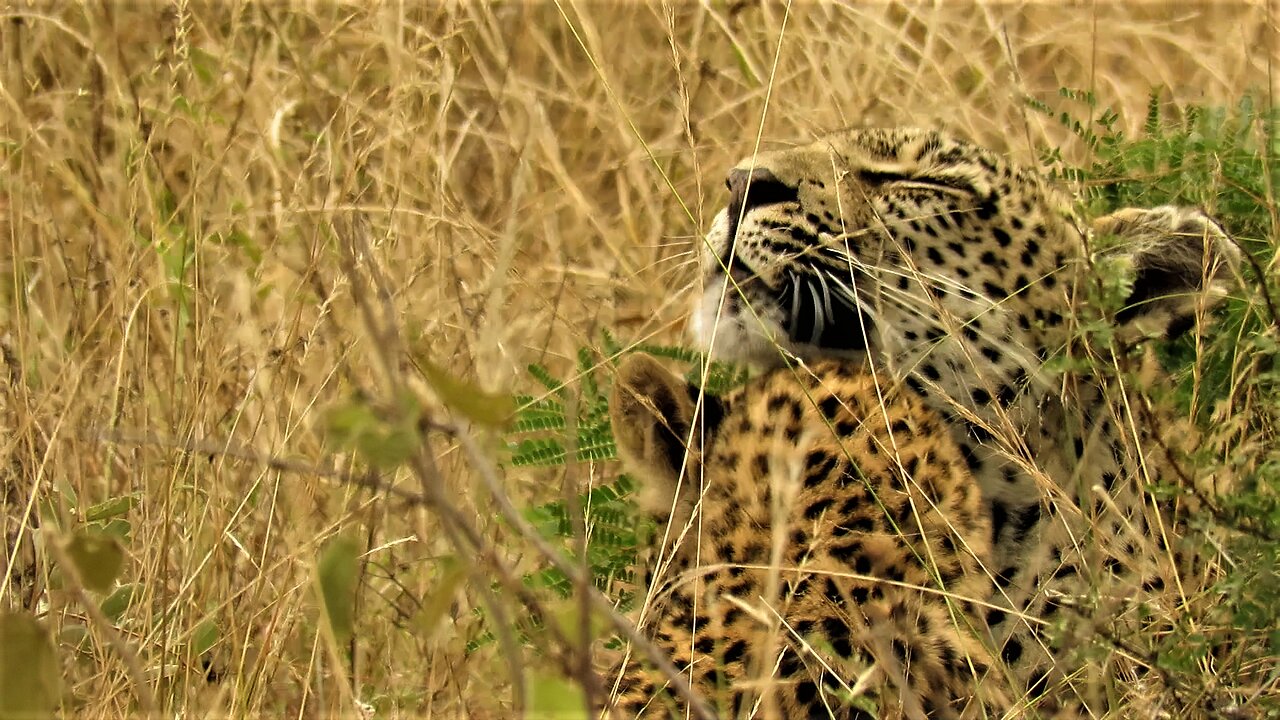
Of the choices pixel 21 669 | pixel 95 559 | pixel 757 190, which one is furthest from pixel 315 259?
pixel 21 669

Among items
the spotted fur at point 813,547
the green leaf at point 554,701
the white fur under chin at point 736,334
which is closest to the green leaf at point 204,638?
the spotted fur at point 813,547

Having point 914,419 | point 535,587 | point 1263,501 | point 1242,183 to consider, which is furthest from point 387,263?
point 1242,183

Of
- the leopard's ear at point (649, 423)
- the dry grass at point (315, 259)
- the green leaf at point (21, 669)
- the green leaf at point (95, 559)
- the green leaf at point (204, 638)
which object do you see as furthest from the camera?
the leopard's ear at point (649, 423)

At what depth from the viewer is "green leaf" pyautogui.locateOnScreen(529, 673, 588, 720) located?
1605 millimetres

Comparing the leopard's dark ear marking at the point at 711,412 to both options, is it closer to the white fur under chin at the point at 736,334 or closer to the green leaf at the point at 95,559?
the white fur under chin at the point at 736,334

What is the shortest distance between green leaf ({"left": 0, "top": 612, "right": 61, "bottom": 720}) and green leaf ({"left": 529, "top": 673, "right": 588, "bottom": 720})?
605 mm

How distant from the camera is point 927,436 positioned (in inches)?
125

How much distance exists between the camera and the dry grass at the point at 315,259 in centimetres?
305

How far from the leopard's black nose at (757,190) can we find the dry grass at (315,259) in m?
0.12

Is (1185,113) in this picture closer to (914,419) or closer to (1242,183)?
(1242,183)

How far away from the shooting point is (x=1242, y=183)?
153 inches

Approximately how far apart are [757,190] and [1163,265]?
0.88 metres

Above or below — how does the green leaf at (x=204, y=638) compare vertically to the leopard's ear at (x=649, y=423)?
below

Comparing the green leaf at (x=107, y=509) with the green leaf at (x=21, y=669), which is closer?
the green leaf at (x=21, y=669)
